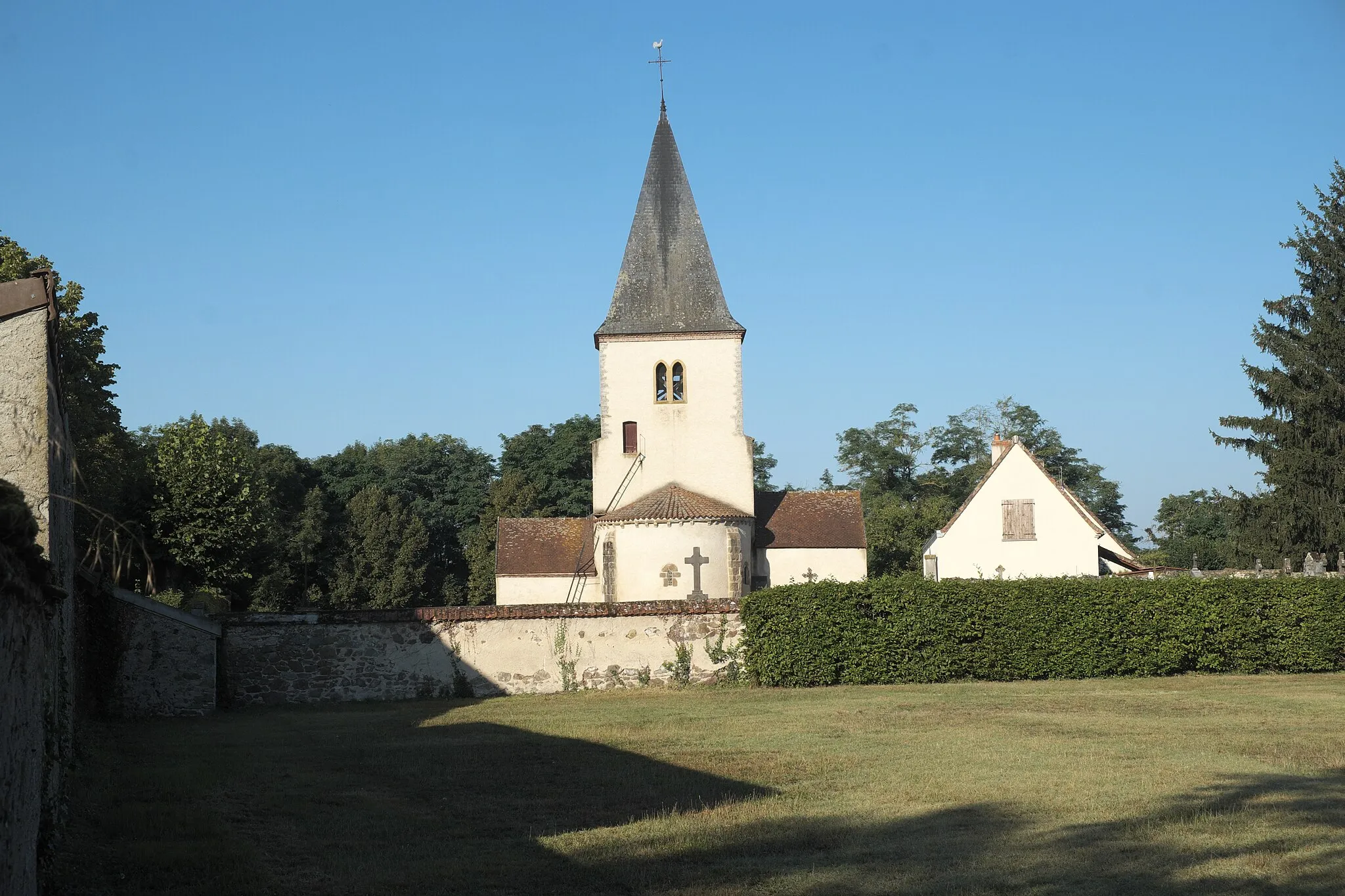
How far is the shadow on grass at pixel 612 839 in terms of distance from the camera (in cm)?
→ 786

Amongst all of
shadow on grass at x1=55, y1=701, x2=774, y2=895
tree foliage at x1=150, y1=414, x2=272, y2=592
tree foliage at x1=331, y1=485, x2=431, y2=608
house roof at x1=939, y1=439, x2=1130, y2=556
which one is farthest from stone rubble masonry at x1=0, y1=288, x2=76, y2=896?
tree foliage at x1=331, y1=485, x2=431, y2=608

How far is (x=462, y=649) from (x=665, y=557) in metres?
14.9

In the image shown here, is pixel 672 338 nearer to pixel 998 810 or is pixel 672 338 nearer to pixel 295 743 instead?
pixel 295 743

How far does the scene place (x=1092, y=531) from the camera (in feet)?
148

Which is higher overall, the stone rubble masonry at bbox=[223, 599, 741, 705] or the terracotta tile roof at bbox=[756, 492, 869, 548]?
the terracotta tile roof at bbox=[756, 492, 869, 548]

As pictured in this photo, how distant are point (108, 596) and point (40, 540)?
9308 millimetres

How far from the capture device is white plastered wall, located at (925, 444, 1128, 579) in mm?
44938

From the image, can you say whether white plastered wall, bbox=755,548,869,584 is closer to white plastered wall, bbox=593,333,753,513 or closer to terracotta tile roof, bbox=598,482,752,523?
white plastered wall, bbox=593,333,753,513

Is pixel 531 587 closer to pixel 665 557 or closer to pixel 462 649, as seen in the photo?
pixel 665 557

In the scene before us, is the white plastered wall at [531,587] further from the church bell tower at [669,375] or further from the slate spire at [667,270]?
the slate spire at [667,270]

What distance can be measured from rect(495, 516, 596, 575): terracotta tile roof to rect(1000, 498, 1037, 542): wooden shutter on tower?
1530 centimetres

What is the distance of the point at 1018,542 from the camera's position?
149 ft

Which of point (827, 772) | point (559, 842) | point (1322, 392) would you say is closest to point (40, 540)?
point (559, 842)

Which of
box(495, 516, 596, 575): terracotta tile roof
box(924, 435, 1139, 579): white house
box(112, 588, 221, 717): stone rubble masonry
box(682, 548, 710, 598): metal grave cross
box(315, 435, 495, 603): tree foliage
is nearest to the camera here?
box(112, 588, 221, 717): stone rubble masonry
